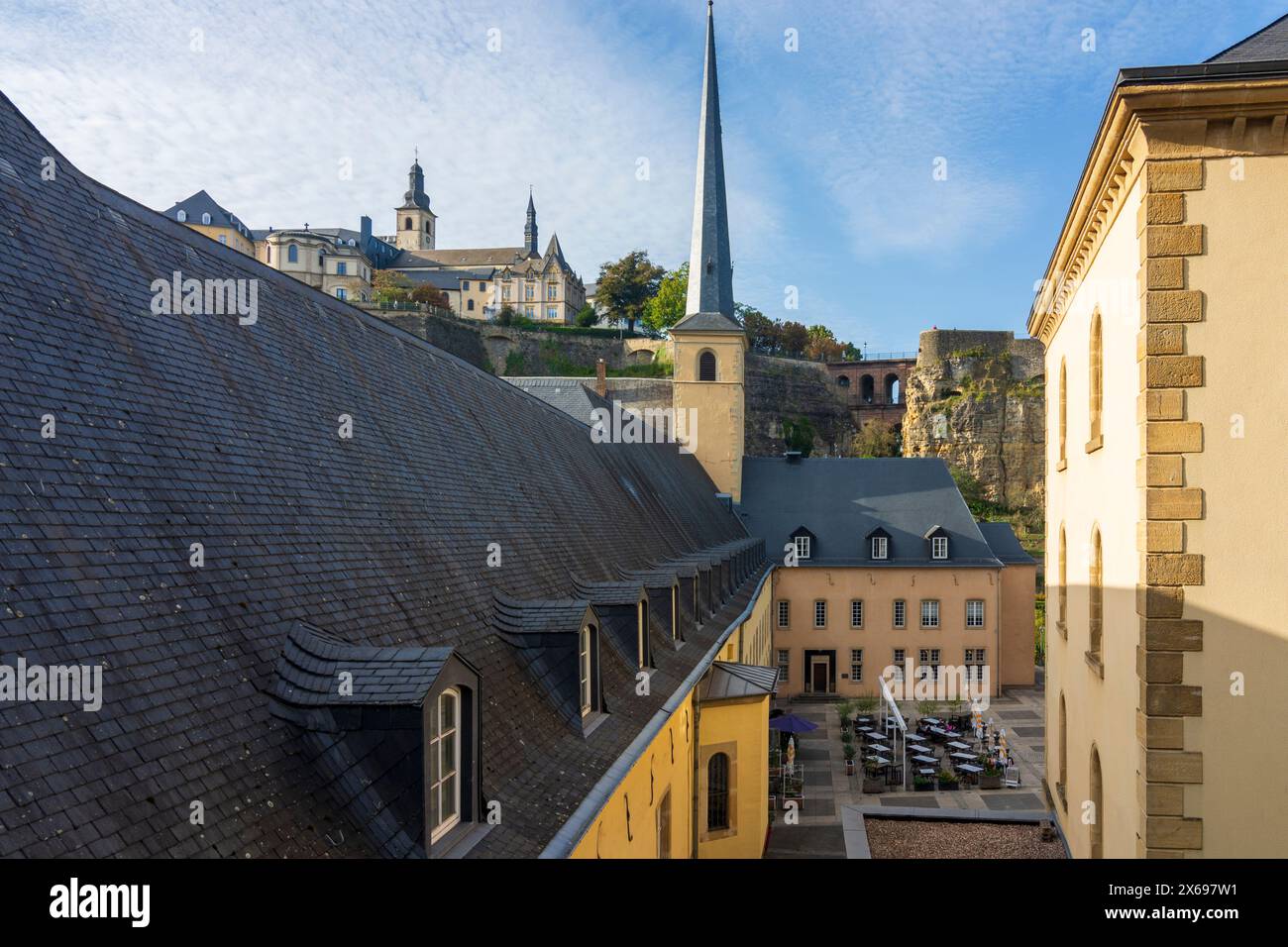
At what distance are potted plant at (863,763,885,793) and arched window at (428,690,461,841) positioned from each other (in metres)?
21.2

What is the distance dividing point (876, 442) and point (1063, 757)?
2216 inches

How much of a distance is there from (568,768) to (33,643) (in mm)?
5237

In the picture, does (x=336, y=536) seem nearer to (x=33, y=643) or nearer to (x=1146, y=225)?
(x=33, y=643)

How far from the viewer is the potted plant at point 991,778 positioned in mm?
25469

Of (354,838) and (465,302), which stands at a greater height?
(465,302)

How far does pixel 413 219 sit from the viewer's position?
114m

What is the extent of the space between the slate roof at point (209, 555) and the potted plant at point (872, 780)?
1670 cm

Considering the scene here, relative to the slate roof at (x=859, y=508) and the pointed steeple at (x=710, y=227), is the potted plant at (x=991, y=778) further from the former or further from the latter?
the pointed steeple at (x=710, y=227)

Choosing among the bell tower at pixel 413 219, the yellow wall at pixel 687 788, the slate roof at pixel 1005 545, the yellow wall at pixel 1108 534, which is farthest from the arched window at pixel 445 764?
the bell tower at pixel 413 219

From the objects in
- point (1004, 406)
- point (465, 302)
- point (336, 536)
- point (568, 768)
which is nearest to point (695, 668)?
point (568, 768)

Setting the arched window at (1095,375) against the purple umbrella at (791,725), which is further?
the purple umbrella at (791,725)
